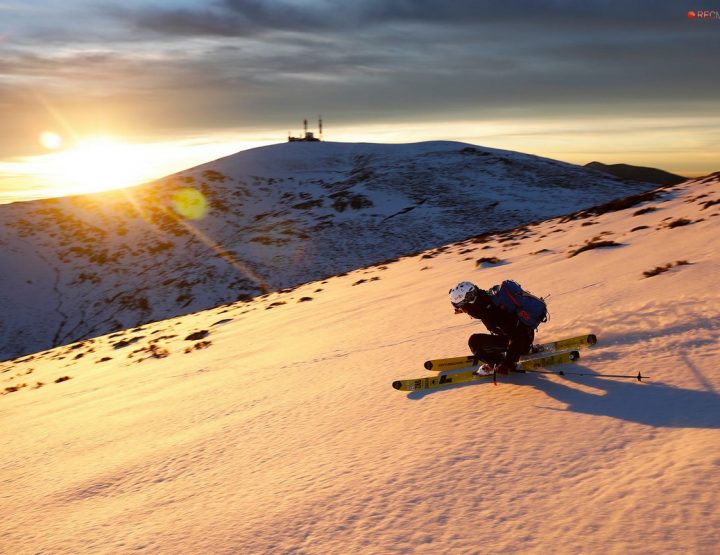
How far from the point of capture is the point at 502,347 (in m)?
6.74

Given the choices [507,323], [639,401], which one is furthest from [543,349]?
[639,401]

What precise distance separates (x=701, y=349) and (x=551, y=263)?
27.8 feet

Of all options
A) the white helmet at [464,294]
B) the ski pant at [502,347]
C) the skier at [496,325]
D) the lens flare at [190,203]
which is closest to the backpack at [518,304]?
the skier at [496,325]

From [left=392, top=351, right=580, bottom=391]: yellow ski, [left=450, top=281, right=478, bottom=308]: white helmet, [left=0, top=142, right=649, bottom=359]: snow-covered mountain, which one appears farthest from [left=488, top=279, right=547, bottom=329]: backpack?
[left=0, top=142, right=649, bottom=359]: snow-covered mountain

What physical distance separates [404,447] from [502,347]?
2322 millimetres

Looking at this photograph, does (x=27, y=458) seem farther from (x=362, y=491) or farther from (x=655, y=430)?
(x=655, y=430)

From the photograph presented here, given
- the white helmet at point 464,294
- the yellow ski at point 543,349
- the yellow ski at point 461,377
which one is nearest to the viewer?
the white helmet at point 464,294

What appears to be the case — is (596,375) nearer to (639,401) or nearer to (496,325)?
(639,401)

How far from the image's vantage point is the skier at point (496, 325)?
21.0 ft

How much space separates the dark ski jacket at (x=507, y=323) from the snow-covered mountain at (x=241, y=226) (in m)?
35.8

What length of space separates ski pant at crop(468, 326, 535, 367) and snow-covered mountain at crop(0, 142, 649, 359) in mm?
35458

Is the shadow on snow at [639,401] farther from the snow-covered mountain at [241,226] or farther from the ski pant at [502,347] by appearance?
the snow-covered mountain at [241,226]

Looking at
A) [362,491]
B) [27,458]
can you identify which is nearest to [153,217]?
[27,458]

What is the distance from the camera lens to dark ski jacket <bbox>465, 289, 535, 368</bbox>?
21.1ft
